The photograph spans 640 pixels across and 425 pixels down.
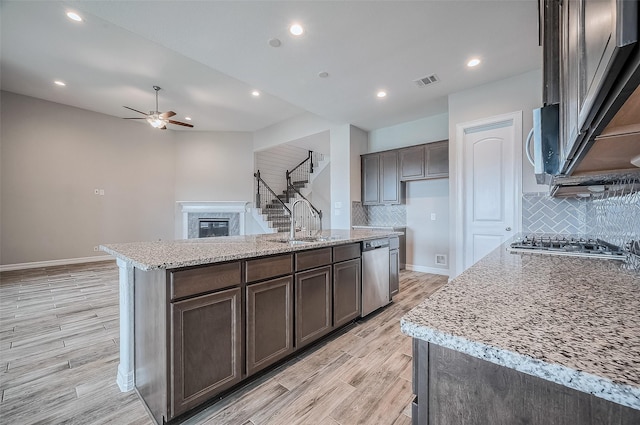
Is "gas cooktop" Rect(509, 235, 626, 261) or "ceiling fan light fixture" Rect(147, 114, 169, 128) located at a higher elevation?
"ceiling fan light fixture" Rect(147, 114, 169, 128)

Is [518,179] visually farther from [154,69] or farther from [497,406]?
[154,69]

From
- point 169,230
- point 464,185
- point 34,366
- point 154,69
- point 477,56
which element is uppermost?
point 154,69

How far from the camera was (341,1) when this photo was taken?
2.24 metres

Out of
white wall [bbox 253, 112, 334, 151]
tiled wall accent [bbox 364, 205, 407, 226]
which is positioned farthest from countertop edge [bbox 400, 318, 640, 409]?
white wall [bbox 253, 112, 334, 151]

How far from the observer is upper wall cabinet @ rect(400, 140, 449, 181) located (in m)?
4.47

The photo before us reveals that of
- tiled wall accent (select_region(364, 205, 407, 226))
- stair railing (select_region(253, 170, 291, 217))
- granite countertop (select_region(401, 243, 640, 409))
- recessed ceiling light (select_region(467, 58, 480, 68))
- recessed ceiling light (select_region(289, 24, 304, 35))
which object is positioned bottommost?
granite countertop (select_region(401, 243, 640, 409))

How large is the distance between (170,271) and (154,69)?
12.7 feet

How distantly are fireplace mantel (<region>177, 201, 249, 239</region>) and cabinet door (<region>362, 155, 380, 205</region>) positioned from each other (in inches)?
Answer: 134

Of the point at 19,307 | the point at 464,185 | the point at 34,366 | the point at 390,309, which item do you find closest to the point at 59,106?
→ the point at 19,307

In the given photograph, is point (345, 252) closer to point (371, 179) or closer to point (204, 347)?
point (204, 347)

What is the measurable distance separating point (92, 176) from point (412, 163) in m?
6.76

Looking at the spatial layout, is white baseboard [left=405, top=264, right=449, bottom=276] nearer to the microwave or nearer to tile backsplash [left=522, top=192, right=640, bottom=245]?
tile backsplash [left=522, top=192, right=640, bottom=245]

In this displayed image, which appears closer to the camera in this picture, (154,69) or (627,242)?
(627,242)

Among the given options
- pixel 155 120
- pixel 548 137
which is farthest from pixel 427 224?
pixel 155 120
